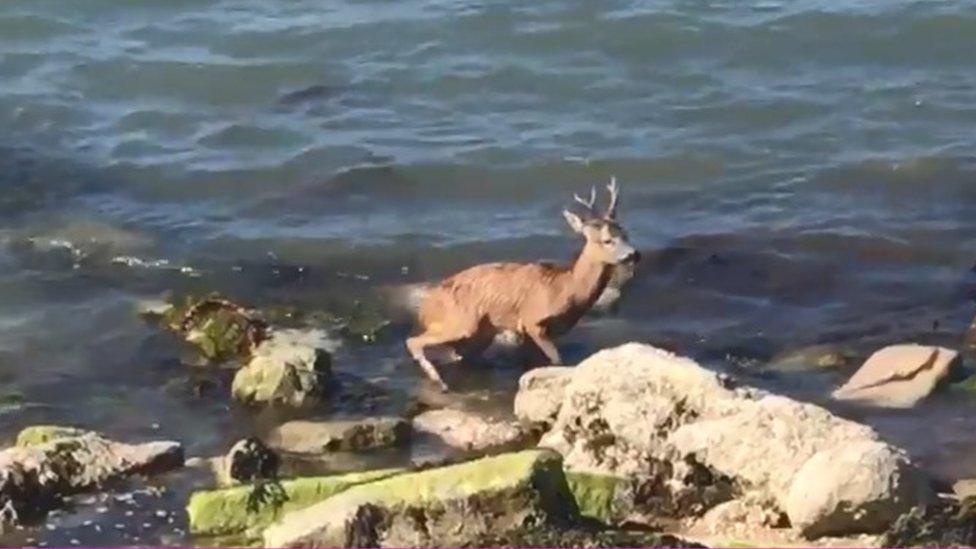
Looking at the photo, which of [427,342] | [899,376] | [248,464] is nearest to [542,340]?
[427,342]

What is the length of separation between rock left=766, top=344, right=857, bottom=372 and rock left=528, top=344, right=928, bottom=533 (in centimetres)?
202

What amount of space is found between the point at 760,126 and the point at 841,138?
2.94 ft

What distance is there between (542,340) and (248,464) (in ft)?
10.5

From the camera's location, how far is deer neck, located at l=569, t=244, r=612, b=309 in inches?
543

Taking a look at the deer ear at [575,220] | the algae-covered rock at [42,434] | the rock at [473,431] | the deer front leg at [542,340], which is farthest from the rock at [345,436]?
the deer ear at [575,220]

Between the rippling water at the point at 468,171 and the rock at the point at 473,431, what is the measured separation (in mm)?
1010

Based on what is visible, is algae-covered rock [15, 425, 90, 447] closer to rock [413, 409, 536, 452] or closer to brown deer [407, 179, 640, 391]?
rock [413, 409, 536, 452]

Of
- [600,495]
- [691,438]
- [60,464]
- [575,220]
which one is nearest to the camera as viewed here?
[600,495]

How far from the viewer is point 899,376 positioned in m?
12.8

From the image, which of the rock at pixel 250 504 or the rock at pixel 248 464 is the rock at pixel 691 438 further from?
the rock at pixel 248 464

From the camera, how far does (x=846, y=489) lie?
9773 mm

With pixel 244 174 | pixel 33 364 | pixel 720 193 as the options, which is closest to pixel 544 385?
pixel 33 364

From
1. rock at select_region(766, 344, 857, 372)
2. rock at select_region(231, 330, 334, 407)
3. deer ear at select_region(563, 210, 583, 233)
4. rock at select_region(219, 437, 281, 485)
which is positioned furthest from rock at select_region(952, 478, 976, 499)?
rock at select_region(231, 330, 334, 407)

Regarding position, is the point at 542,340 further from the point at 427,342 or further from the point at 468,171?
the point at 468,171
